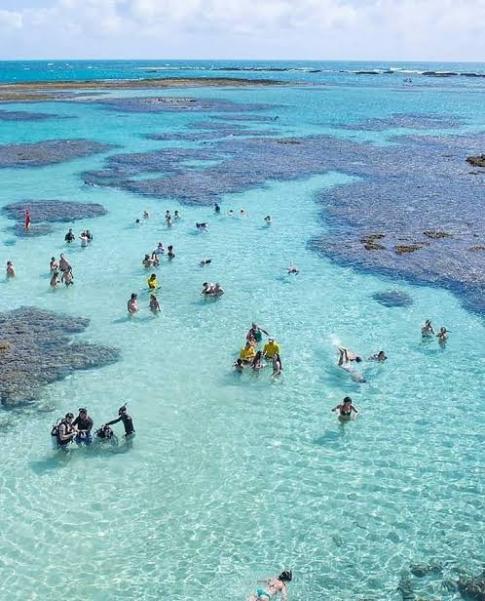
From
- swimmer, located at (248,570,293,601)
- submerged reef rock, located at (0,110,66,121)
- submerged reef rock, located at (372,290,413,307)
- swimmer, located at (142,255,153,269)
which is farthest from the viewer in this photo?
submerged reef rock, located at (0,110,66,121)

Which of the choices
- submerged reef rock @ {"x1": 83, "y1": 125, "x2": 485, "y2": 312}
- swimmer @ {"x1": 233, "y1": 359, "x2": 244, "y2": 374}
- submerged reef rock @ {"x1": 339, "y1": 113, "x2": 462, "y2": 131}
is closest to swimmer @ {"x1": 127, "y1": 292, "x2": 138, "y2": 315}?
swimmer @ {"x1": 233, "y1": 359, "x2": 244, "y2": 374}

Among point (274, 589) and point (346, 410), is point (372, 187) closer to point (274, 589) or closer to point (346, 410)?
point (346, 410)

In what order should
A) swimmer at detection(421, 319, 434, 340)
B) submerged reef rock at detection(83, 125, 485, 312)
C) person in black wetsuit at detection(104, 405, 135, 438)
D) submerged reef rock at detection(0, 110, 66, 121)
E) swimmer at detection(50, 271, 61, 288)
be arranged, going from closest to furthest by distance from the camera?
person in black wetsuit at detection(104, 405, 135, 438) → swimmer at detection(421, 319, 434, 340) → swimmer at detection(50, 271, 61, 288) → submerged reef rock at detection(83, 125, 485, 312) → submerged reef rock at detection(0, 110, 66, 121)

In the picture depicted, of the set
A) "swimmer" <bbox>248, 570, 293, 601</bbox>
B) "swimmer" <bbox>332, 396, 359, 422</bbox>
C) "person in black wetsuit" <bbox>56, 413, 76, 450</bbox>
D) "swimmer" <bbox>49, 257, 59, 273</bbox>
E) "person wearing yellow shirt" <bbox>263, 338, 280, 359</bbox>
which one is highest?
"swimmer" <bbox>49, 257, 59, 273</bbox>

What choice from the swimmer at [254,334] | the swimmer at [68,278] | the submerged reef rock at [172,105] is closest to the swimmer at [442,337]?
the swimmer at [254,334]

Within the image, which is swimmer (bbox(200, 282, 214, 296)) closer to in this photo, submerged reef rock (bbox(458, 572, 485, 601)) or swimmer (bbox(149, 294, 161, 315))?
swimmer (bbox(149, 294, 161, 315))

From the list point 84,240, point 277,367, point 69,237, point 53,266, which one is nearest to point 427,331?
point 277,367

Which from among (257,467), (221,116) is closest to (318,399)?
(257,467)

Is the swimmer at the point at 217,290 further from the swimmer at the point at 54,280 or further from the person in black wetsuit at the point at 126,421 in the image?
the person in black wetsuit at the point at 126,421
